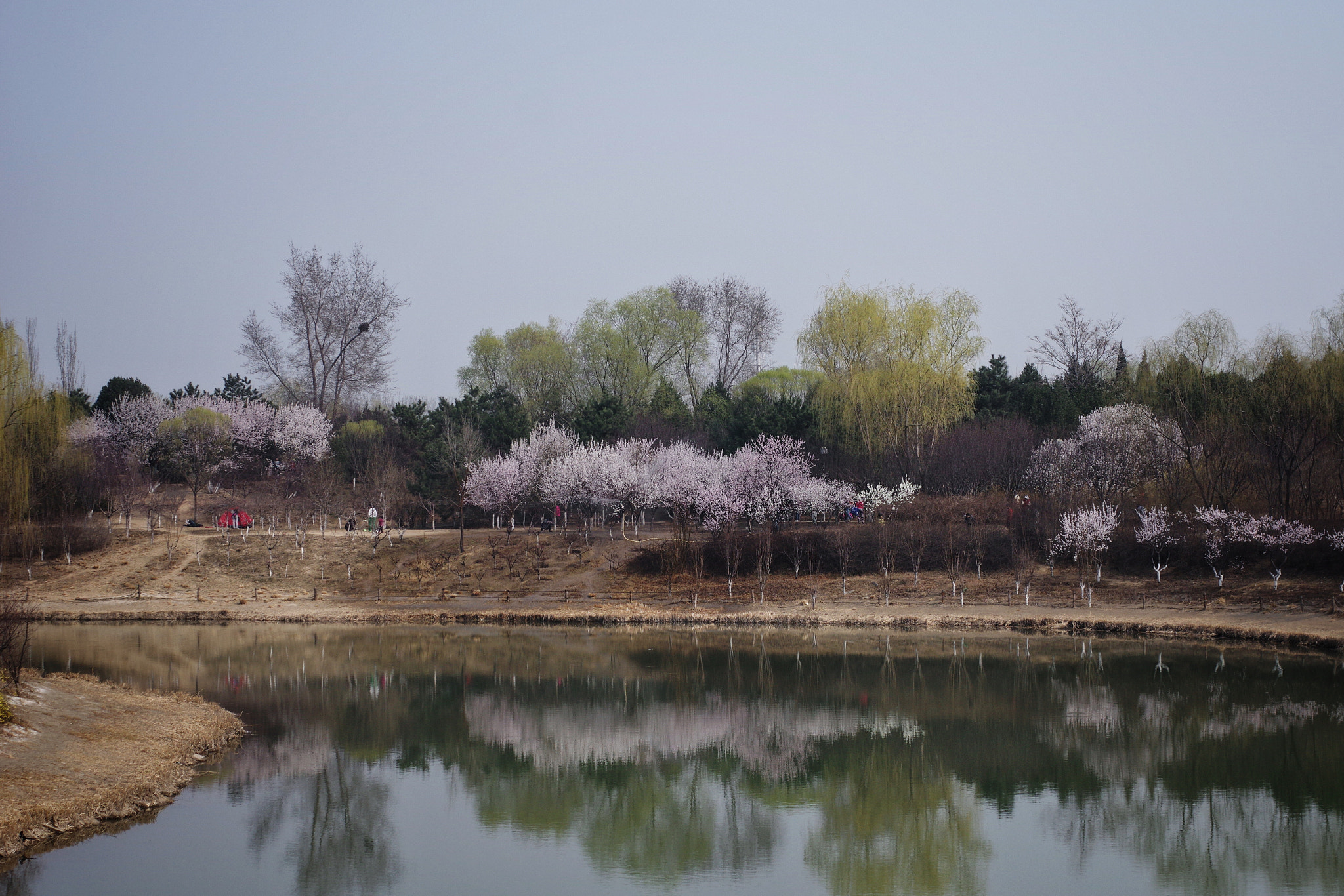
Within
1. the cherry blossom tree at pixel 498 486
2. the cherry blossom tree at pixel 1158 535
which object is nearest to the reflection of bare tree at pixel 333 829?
the cherry blossom tree at pixel 1158 535

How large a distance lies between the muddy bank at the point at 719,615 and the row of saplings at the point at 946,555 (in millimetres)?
1632

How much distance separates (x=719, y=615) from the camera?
3625 cm

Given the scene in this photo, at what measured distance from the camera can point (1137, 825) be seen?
15844 millimetres

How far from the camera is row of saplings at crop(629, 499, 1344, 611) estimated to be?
36.9 meters

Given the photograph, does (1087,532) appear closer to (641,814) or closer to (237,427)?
(641,814)

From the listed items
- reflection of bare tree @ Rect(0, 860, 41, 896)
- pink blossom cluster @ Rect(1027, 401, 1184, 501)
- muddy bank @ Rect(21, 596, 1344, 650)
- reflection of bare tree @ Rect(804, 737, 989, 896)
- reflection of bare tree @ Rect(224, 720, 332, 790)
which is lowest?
reflection of bare tree @ Rect(804, 737, 989, 896)

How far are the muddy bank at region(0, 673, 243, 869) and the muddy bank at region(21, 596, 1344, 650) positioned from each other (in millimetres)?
15475

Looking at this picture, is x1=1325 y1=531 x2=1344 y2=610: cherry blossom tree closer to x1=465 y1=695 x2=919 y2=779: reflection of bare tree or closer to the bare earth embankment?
the bare earth embankment

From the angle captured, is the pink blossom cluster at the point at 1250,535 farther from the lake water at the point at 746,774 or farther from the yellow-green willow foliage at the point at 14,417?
the yellow-green willow foliage at the point at 14,417

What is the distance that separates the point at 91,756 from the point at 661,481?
35.9 m

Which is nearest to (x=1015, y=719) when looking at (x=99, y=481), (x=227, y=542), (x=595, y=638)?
(x=595, y=638)

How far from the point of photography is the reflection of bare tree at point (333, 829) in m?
13.7

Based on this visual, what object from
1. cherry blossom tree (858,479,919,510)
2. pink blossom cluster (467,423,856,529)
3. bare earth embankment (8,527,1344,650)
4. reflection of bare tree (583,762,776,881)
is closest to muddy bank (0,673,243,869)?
reflection of bare tree (583,762,776,881)

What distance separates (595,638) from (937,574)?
15021mm
